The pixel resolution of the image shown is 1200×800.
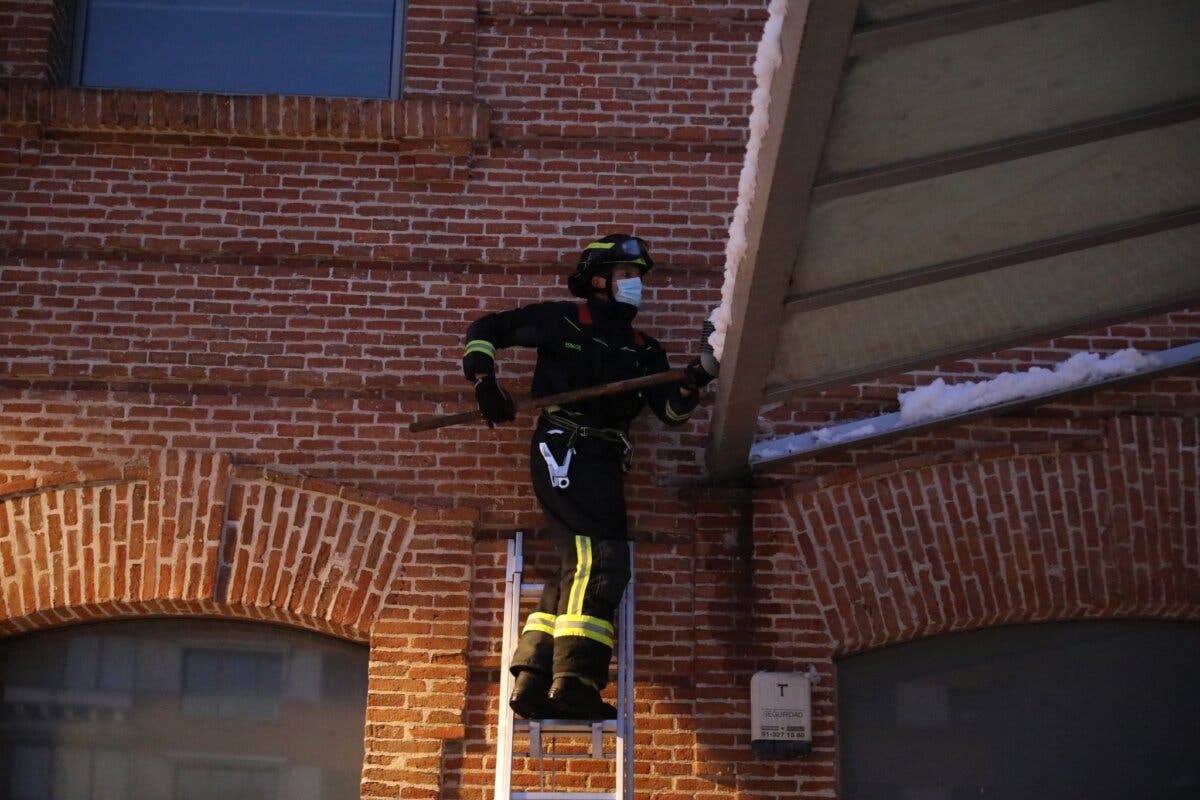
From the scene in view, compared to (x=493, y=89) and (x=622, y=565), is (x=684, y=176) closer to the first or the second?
(x=493, y=89)

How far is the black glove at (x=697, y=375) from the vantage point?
5.77m

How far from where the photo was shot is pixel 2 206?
22.0 ft

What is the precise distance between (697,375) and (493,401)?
0.82 metres

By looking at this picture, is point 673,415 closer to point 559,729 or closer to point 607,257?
point 607,257

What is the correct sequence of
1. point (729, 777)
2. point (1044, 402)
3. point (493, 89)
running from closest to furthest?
1. point (729, 777)
2. point (1044, 402)
3. point (493, 89)

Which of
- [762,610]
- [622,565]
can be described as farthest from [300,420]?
[762,610]

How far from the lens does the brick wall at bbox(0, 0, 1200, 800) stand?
6.18 meters

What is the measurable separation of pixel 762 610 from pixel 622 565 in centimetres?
90

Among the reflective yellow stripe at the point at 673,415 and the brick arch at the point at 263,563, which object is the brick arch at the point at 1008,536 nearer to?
the reflective yellow stripe at the point at 673,415

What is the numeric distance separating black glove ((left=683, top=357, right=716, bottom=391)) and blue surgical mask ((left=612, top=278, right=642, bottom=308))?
18.3 inches

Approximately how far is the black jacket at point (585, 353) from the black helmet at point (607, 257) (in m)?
0.11

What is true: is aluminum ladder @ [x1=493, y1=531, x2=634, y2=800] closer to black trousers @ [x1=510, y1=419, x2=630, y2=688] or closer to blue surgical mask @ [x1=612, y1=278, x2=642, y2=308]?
black trousers @ [x1=510, y1=419, x2=630, y2=688]

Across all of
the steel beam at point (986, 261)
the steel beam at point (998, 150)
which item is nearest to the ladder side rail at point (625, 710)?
the steel beam at point (986, 261)

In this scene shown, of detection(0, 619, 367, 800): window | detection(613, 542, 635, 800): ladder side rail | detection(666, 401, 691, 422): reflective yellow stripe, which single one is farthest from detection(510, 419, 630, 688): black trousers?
detection(0, 619, 367, 800): window
